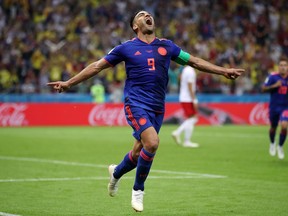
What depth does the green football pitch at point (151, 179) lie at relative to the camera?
9672mm

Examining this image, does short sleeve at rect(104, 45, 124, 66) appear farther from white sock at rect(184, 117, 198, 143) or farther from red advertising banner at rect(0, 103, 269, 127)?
red advertising banner at rect(0, 103, 269, 127)

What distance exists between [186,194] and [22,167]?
Result: 4.98 metres

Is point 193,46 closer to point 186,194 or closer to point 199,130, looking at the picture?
point 199,130

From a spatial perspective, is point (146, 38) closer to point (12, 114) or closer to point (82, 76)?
point (82, 76)

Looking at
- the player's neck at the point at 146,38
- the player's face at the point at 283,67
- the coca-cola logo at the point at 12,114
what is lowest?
the coca-cola logo at the point at 12,114

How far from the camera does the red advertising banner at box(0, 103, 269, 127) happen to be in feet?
103

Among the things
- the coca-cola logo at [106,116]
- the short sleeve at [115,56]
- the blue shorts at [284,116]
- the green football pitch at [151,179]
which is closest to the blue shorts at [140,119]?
the short sleeve at [115,56]

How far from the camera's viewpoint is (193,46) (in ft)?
120

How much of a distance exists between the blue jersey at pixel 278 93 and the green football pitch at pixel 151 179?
1255 millimetres

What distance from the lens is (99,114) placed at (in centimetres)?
3281

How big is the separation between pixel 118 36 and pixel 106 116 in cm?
459

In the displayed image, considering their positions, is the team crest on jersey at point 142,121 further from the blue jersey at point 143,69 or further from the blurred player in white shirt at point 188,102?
the blurred player in white shirt at point 188,102

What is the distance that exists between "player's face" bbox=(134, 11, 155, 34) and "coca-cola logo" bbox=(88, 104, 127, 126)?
23.3 metres

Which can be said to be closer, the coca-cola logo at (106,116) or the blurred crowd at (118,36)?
the coca-cola logo at (106,116)
